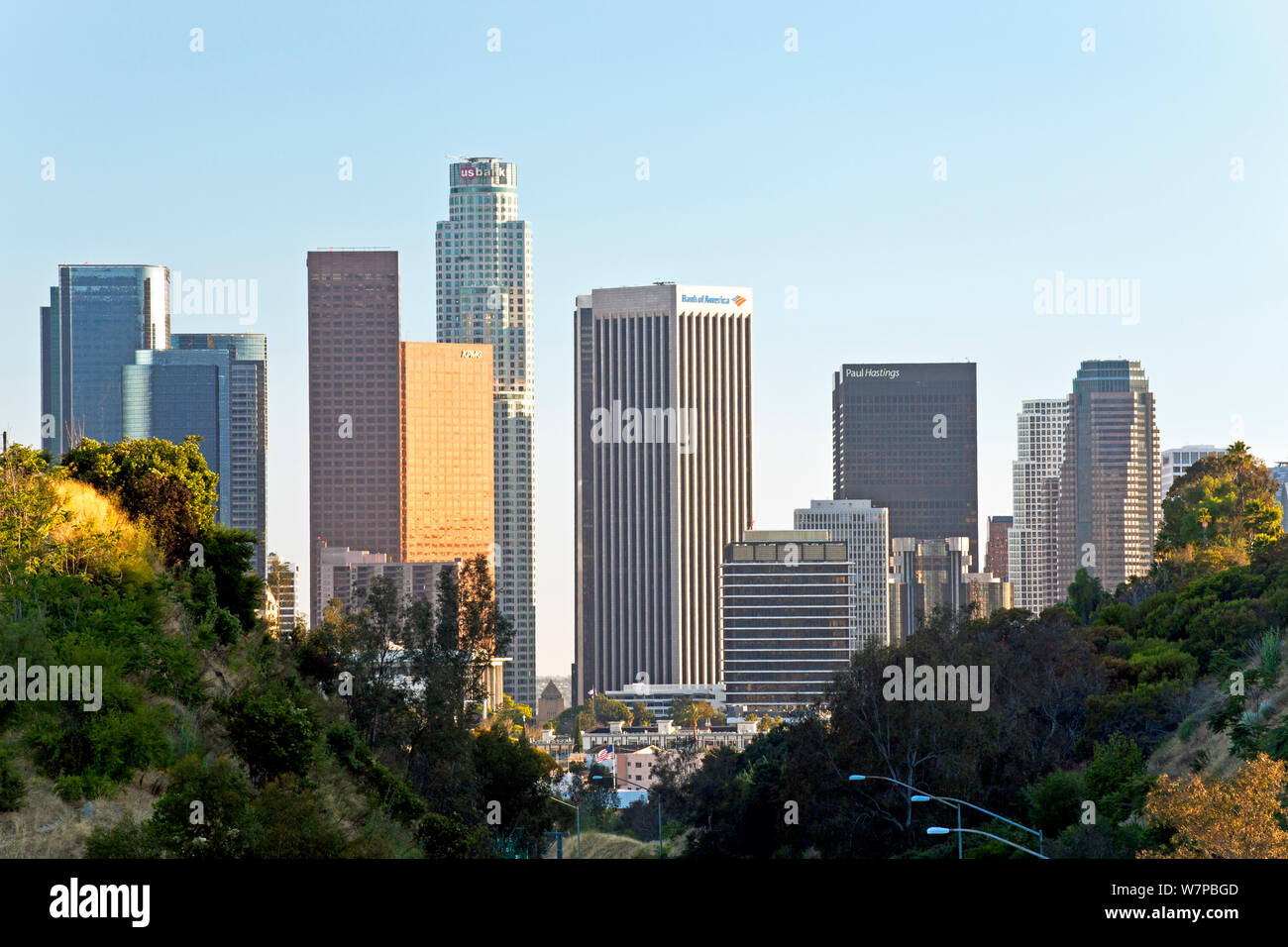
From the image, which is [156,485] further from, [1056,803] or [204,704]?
[1056,803]

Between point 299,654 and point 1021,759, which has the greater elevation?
point 299,654

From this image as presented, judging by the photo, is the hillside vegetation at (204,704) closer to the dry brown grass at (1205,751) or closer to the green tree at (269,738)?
the green tree at (269,738)

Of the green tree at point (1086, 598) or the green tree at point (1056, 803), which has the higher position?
the green tree at point (1086, 598)

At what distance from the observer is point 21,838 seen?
39719mm

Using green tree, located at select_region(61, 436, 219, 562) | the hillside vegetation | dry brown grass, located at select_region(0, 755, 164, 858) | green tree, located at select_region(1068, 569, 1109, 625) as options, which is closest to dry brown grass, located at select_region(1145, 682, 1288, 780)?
the hillside vegetation

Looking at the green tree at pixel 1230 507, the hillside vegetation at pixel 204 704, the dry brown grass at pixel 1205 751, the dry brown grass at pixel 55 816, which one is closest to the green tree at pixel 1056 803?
the dry brown grass at pixel 1205 751

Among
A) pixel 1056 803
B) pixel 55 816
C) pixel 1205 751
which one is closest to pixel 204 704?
pixel 55 816

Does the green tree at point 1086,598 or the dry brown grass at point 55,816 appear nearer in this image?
the dry brown grass at point 55,816
